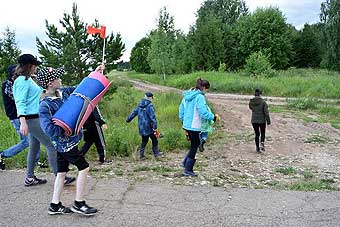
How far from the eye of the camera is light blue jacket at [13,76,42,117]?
523 cm

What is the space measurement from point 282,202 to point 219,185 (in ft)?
4.01

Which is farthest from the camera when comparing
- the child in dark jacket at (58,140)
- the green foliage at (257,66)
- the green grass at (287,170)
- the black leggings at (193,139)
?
the green foliage at (257,66)

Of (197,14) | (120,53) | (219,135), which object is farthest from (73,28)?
(197,14)

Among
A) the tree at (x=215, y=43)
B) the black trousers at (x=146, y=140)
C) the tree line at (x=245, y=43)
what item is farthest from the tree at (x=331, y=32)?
the black trousers at (x=146, y=140)

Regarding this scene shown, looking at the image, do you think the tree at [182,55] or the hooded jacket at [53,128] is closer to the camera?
the hooded jacket at [53,128]

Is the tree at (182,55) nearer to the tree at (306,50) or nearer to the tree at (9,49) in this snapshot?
the tree at (306,50)

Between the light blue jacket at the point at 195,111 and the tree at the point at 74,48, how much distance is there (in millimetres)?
7349

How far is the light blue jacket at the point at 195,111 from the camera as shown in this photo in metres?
6.38

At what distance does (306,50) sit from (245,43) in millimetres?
8822

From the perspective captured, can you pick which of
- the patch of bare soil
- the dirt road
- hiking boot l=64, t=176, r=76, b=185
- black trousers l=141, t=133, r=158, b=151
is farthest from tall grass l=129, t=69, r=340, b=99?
hiking boot l=64, t=176, r=76, b=185

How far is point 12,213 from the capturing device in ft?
15.2

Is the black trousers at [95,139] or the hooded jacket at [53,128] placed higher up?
the hooded jacket at [53,128]

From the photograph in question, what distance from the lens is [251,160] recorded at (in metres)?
9.23

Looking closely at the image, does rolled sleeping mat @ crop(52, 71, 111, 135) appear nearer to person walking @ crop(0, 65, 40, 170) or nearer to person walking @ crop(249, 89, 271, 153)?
person walking @ crop(0, 65, 40, 170)
